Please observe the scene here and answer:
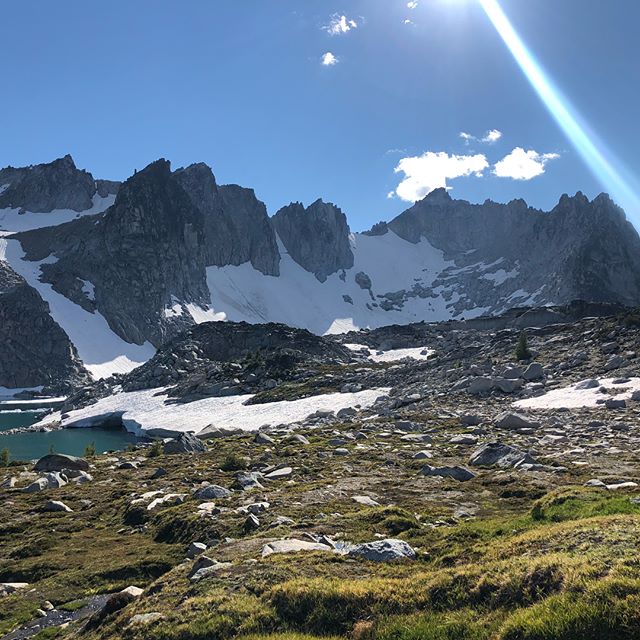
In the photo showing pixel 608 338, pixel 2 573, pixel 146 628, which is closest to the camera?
pixel 146 628

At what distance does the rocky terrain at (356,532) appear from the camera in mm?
9164

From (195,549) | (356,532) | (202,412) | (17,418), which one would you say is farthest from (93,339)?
(356,532)

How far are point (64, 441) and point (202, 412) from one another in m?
19.5

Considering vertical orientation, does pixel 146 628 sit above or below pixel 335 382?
above

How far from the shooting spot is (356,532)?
51.9 feet

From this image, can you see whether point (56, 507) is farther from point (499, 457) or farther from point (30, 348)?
point (30, 348)

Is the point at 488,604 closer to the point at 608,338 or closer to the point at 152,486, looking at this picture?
the point at 152,486

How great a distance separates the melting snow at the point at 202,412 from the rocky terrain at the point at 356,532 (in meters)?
17.6

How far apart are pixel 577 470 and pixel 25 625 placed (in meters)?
19.9

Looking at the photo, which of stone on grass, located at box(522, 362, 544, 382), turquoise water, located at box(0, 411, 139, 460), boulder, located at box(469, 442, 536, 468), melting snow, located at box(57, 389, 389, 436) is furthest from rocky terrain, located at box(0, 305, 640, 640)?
turquoise water, located at box(0, 411, 139, 460)

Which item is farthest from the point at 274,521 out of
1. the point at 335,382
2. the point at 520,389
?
the point at 335,382

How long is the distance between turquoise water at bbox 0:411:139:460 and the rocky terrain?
29.7 m

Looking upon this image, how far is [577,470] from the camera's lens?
74.1ft

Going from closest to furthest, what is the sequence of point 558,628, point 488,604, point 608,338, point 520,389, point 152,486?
point 558,628 < point 488,604 < point 152,486 < point 520,389 < point 608,338
